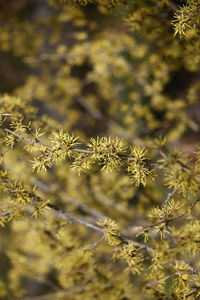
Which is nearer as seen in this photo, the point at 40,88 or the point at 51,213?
the point at 51,213

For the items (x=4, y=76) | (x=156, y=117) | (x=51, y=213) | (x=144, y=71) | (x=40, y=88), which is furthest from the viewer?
(x=4, y=76)

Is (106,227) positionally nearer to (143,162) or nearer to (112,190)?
(143,162)

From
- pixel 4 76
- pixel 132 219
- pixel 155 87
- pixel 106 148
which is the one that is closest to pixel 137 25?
pixel 155 87

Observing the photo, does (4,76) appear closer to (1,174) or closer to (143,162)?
(1,174)

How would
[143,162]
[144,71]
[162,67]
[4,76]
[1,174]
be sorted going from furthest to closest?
[4,76] < [144,71] < [162,67] < [1,174] < [143,162]

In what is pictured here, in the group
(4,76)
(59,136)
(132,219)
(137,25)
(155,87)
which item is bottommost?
(59,136)

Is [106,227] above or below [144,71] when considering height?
below
